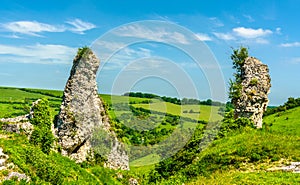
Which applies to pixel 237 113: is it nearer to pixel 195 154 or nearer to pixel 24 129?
pixel 195 154

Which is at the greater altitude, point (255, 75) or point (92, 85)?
point (255, 75)

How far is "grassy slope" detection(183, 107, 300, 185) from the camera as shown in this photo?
16.3 metres

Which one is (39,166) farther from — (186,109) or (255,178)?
(186,109)

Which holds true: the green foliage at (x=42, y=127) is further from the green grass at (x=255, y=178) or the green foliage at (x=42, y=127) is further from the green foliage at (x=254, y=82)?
the green foliage at (x=254, y=82)

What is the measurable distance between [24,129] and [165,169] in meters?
10.3

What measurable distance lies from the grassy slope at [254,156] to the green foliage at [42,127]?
11.3 m

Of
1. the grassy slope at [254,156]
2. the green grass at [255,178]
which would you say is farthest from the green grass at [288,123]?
the green grass at [255,178]

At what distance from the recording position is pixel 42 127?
83.1 ft

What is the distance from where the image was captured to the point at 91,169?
26203 millimetres

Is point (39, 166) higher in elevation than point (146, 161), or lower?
higher

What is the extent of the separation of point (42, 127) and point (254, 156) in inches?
591

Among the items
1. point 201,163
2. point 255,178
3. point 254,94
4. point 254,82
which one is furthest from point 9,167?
point 254,82

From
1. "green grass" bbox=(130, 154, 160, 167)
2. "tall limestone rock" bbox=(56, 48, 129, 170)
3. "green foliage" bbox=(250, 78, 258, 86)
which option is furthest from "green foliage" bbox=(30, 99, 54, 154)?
"green foliage" bbox=(250, 78, 258, 86)

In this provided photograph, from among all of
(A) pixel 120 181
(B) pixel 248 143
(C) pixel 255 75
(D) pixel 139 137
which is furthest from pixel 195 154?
(D) pixel 139 137
